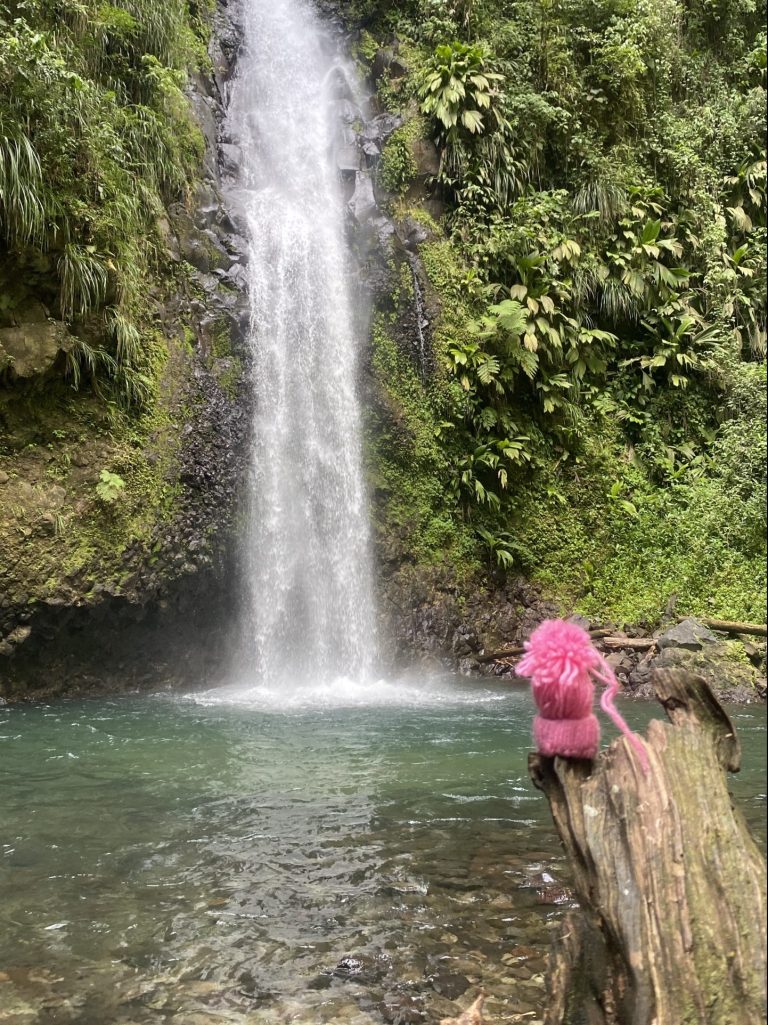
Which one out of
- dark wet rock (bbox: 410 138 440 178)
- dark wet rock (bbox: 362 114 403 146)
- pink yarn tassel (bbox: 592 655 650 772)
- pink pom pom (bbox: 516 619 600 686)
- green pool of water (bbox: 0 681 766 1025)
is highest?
dark wet rock (bbox: 362 114 403 146)

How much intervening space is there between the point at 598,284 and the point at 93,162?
7.09 meters

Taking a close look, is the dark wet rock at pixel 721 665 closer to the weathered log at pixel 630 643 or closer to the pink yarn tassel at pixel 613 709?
the weathered log at pixel 630 643

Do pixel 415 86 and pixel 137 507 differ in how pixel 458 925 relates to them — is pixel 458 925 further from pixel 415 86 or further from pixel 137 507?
pixel 415 86

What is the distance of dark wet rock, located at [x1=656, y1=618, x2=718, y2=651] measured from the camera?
9.20m

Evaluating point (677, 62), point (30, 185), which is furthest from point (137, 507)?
point (677, 62)

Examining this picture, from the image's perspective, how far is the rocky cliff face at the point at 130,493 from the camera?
8125 millimetres

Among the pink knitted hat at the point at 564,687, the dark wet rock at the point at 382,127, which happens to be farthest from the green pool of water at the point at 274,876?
the dark wet rock at the point at 382,127

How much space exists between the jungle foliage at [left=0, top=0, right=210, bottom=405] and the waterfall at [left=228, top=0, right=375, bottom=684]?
1.67m

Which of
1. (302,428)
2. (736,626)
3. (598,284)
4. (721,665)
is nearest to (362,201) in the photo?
(598,284)

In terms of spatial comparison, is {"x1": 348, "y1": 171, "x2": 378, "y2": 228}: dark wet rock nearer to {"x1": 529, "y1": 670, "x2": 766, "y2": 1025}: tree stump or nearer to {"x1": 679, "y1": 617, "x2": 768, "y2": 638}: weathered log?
{"x1": 679, "y1": 617, "x2": 768, "y2": 638}: weathered log

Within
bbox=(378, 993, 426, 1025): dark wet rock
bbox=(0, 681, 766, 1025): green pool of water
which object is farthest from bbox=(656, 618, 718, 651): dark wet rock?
bbox=(378, 993, 426, 1025): dark wet rock

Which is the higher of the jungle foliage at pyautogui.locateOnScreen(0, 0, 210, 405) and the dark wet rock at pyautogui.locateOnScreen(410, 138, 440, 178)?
the dark wet rock at pyautogui.locateOnScreen(410, 138, 440, 178)

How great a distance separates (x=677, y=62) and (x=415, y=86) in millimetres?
5025

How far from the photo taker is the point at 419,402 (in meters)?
10.8
